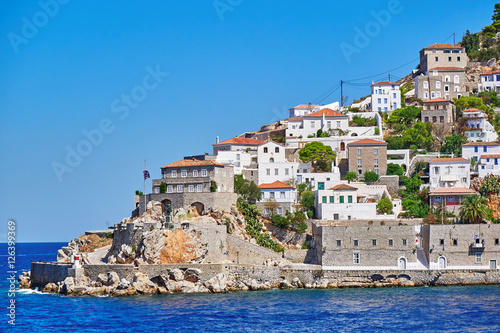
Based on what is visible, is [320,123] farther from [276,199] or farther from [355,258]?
[355,258]

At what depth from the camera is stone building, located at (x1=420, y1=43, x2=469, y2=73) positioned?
95.2 m

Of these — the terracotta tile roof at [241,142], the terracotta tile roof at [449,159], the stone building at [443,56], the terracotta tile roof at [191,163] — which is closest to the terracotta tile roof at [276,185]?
the terracotta tile roof at [191,163]

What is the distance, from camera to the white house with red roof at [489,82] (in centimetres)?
9375

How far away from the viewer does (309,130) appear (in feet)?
278

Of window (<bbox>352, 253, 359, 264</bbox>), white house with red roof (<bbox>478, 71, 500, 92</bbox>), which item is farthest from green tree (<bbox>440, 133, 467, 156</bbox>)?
window (<bbox>352, 253, 359, 264</bbox>)

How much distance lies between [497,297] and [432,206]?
54.4ft

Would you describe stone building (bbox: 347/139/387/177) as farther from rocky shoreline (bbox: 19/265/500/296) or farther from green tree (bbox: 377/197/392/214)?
rocky shoreline (bbox: 19/265/500/296)

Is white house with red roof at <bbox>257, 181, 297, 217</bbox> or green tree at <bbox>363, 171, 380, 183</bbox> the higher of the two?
green tree at <bbox>363, 171, 380, 183</bbox>

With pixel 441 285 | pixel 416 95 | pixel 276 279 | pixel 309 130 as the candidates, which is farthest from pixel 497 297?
pixel 416 95

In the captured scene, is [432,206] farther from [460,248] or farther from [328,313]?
[328,313]

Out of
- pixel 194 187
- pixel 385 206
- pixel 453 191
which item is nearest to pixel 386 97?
pixel 453 191

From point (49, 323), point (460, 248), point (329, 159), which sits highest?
point (329, 159)

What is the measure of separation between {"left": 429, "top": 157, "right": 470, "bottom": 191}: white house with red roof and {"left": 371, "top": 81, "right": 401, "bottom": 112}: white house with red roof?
19.4 metres

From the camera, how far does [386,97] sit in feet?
299
